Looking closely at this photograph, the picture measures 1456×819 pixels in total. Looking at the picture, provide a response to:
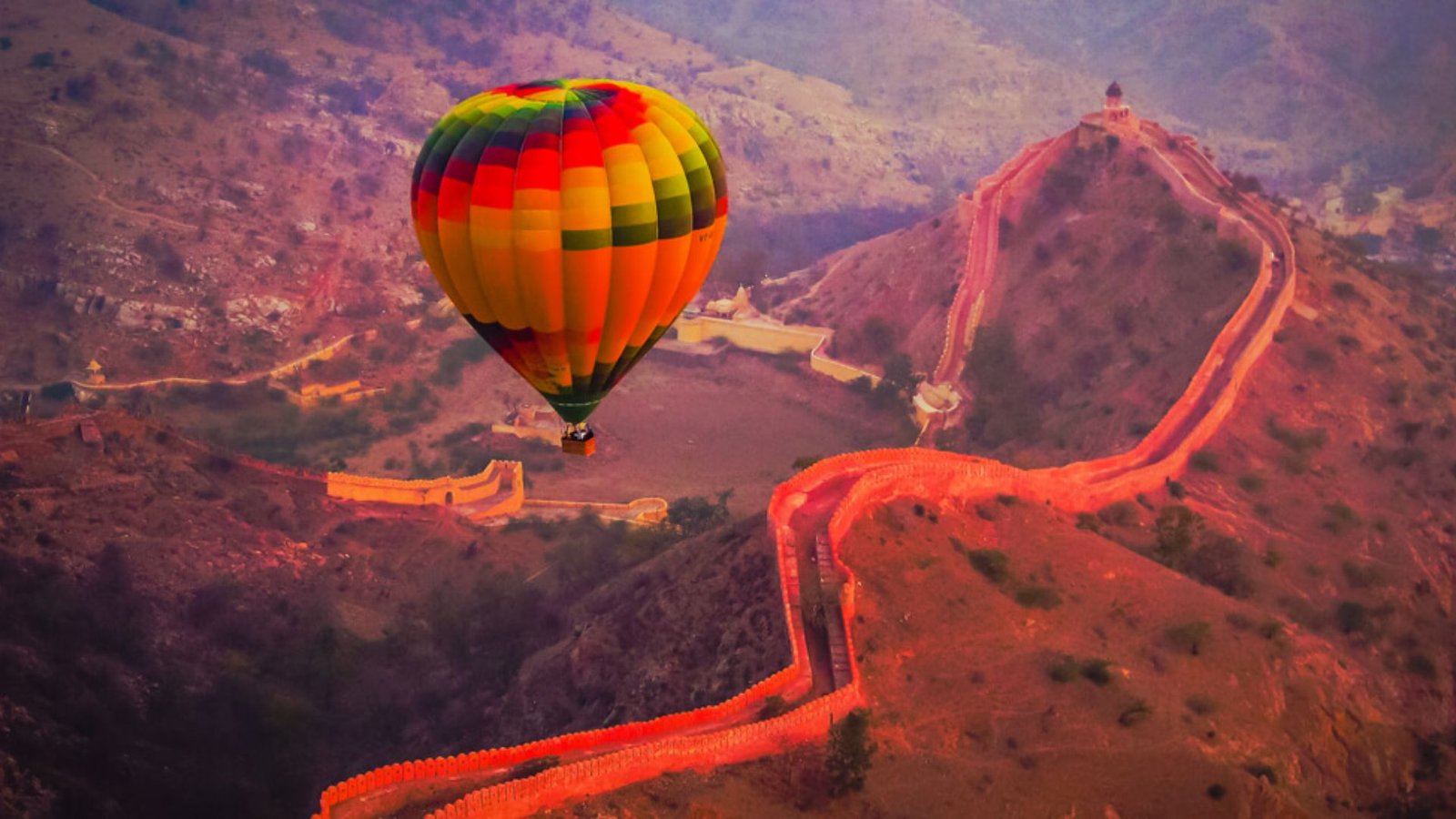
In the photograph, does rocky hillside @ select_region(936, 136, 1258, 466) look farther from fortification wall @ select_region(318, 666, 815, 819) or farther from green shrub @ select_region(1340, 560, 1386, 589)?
fortification wall @ select_region(318, 666, 815, 819)

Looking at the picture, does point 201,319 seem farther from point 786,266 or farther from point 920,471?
point 920,471

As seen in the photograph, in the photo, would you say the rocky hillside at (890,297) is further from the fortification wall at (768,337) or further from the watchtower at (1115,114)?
the watchtower at (1115,114)

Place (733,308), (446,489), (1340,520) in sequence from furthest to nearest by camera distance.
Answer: (733,308) < (446,489) < (1340,520)

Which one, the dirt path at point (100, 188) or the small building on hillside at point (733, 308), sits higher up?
the dirt path at point (100, 188)

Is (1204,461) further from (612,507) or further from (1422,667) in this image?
(612,507)

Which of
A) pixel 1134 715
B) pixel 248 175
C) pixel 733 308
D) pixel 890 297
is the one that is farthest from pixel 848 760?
pixel 248 175

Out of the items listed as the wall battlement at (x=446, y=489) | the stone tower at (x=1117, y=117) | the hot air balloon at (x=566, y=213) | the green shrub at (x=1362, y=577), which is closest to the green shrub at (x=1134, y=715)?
the hot air balloon at (x=566, y=213)

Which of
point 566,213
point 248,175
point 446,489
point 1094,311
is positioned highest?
point 566,213
